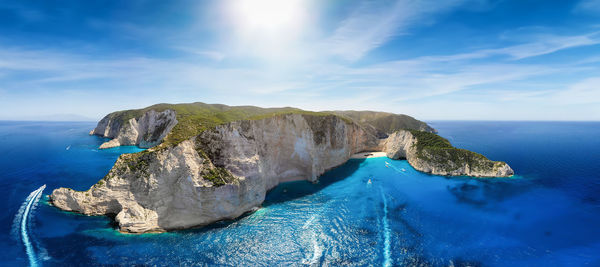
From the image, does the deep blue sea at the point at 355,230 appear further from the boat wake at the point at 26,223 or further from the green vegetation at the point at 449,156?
the green vegetation at the point at 449,156

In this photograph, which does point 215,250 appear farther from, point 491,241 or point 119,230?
point 491,241

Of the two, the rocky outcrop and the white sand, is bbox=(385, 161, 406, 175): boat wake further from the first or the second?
the white sand

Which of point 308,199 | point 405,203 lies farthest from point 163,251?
point 405,203

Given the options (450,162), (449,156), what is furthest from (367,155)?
(450,162)

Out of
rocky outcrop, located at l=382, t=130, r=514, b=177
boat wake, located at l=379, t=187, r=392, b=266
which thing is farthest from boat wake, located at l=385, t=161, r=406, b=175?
boat wake, located at l=379, t=187, r=392, b=266

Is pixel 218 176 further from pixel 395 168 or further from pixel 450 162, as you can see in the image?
pixel 450 162

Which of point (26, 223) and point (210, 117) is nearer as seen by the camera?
point (26, 223)
